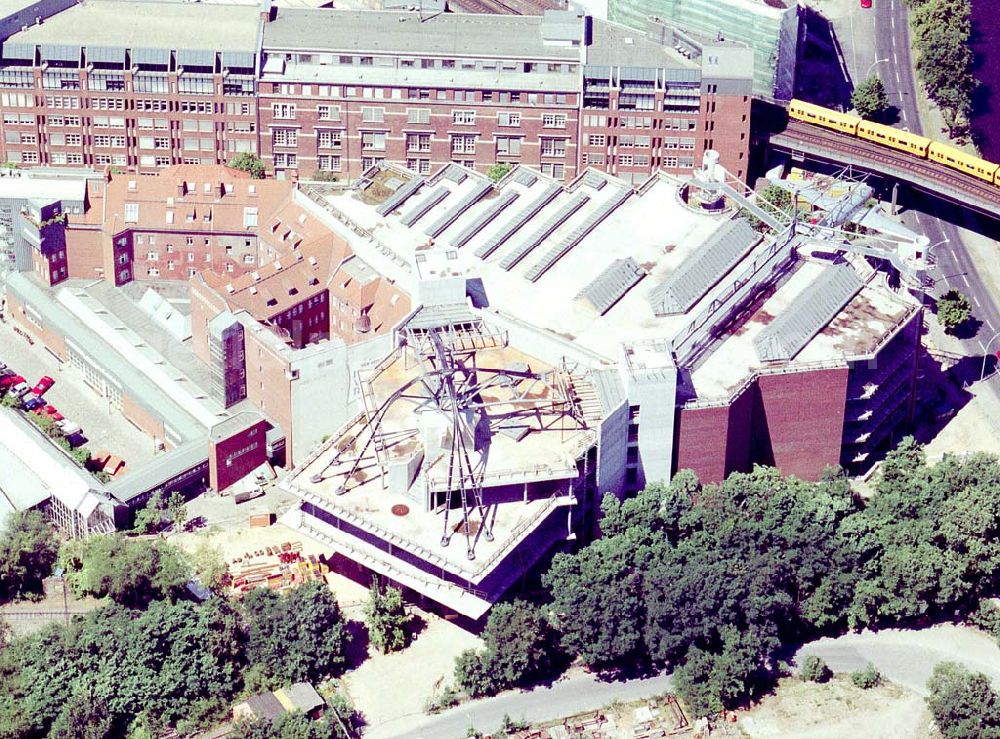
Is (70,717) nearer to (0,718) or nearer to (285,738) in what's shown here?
(0,718)

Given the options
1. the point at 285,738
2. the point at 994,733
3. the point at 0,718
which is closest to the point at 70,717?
the point at 0,718

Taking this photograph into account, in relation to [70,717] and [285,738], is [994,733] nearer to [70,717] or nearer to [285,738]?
[285,738]

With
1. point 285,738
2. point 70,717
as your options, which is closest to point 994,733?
point 285,738

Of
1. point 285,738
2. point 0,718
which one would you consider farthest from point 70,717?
point 285,738

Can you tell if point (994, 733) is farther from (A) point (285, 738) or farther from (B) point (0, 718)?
(B) point (0, 718)

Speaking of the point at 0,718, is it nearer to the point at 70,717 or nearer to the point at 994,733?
the point at 70,717
